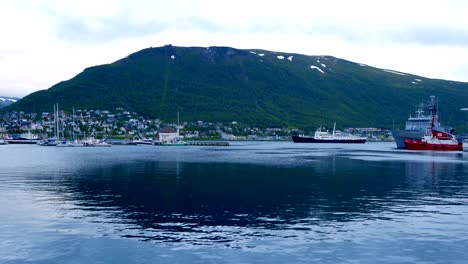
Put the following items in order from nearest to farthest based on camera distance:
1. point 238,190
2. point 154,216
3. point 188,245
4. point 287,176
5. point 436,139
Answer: point 188,245 → point 154,216 → point 238,190 → point 287,176 → point 436,139

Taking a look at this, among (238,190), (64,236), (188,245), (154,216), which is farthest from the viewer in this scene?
(238,190)

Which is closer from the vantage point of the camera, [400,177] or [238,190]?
[238,190]

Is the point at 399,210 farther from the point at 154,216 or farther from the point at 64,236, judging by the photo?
the point at 64,236

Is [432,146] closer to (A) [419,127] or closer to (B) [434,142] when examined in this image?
(B) [434,142]

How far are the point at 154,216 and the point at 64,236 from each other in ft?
24.8

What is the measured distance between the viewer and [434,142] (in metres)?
157

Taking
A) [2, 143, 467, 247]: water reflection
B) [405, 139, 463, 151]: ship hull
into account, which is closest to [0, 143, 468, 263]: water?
[2, 143, 467, 247]: water reflection

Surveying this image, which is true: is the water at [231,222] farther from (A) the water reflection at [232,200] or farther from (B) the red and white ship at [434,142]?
(B) the red and white ship at [434,142]

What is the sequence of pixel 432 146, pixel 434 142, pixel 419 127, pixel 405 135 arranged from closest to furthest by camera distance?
pixel 432 146 → pixel 434 142 → pixel 405 135 → pixel 419 127

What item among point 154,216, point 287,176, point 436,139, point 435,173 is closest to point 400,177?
point 435,173

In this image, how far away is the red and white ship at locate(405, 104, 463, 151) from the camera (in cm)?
15688

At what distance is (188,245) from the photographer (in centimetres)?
2564

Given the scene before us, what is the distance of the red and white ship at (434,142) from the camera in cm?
15688

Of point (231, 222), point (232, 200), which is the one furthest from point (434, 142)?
point (231, 222)
